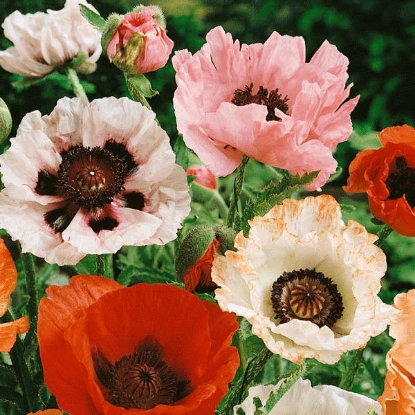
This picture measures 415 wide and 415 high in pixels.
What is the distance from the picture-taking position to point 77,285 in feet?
1.26

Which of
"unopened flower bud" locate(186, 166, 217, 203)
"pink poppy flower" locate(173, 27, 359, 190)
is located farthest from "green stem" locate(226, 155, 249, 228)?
"unopened flower bud" locate(186, 166, 217, 203)

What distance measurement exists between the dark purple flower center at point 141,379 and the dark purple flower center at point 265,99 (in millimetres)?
185

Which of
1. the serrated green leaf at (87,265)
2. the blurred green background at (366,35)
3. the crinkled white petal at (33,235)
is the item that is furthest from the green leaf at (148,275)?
the blurred green background at (366,35)

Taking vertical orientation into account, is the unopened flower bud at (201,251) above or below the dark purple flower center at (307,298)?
above

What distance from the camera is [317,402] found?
40 cm

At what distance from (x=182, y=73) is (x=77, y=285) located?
0.50ft

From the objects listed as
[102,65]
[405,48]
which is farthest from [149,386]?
[405,48]

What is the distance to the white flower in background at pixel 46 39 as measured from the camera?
1.94 feet

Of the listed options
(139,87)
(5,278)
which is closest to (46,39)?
(139,87)

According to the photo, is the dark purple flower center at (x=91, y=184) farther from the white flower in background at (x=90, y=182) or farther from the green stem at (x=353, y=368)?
the green stem at (x=353, y=368)

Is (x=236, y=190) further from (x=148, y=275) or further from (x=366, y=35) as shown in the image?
(x=366, y=35)

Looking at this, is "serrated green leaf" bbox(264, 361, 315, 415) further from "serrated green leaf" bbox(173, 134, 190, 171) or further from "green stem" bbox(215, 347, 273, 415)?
"serrated green leaf" bbox(173, 134, 190, 171)

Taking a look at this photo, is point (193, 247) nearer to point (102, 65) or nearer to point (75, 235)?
point (75, 235)

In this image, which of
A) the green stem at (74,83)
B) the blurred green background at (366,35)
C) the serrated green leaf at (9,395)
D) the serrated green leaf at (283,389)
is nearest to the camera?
the serrated green leaf at (283,389)
